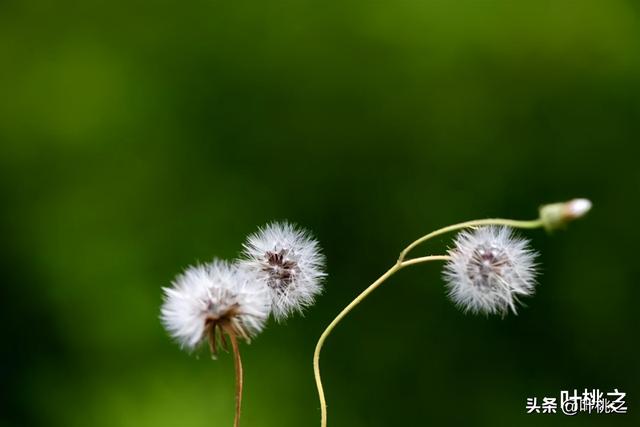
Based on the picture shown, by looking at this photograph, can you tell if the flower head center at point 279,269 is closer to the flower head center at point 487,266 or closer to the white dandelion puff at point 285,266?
the white dandelion puff at point 285,266

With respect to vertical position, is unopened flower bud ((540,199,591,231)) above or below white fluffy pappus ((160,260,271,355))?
above

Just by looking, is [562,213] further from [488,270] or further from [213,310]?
[213,310]

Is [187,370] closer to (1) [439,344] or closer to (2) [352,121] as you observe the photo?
(1) [439,344]

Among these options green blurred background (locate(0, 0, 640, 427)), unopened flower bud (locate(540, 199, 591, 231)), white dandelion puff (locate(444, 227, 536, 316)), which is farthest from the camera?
green blurred background (locate(0, 0, 640, 427))

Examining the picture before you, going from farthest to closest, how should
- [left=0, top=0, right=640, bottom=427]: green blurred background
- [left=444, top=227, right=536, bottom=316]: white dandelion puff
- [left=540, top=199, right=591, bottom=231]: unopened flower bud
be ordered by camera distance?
[left=0, top=0, right=640, bottom=427]: green blurred background, [left=444, top=227, right=536, bottom=316]: white dandelion puff, [left=540, top=199, right=591, bottom=231]: unopened flower bud

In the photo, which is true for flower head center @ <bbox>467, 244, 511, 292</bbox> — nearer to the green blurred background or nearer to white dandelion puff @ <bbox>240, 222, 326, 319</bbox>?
white dandelion puff @ <bbox>240, 222, 326, 319</bbox>

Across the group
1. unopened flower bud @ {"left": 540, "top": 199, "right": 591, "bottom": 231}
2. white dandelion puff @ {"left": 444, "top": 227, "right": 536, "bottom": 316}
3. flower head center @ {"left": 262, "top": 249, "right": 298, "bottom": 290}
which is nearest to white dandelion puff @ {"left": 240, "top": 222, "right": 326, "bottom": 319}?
flower head center @ {"left": 262, "top": 249, "right": 298, "bottom": 290}

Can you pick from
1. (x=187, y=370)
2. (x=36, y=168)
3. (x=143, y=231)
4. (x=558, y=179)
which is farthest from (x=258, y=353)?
(x=558, y=179)
